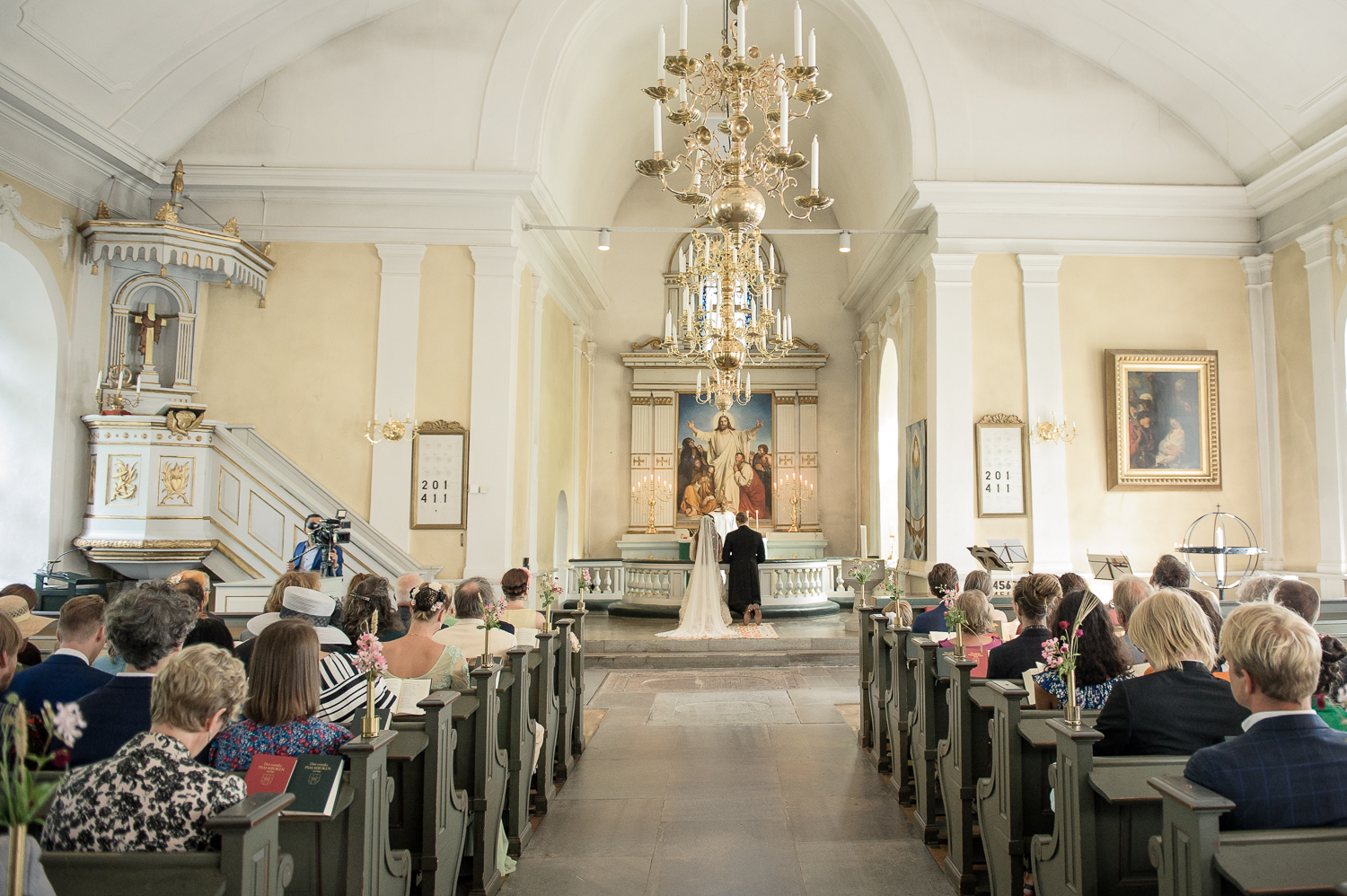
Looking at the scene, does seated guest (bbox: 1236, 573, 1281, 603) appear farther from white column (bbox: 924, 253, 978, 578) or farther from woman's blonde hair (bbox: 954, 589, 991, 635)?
white column (bbox: 924, 253, 978, 578)

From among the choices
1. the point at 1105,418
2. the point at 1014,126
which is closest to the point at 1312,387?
the point at 1105,418

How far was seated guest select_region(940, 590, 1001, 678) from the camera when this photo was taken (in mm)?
4691

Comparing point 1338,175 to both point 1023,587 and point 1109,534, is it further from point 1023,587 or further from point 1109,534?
point 1023,587

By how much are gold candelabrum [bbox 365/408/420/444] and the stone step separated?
3.31m

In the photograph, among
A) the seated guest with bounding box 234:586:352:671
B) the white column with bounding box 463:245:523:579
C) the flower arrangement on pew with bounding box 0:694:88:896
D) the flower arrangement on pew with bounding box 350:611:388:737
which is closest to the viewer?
the flower arrangement on pew with bounding box 0:694:88:896

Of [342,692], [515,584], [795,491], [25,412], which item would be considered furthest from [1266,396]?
[25,412]

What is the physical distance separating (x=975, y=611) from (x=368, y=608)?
3.14 m

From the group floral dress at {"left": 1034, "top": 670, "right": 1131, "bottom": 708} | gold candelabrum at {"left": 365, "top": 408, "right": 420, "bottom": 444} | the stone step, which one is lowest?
the stone step

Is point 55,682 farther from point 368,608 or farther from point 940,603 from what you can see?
point 940,603

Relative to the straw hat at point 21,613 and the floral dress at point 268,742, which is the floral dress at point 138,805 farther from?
the straw hat at point 21,613

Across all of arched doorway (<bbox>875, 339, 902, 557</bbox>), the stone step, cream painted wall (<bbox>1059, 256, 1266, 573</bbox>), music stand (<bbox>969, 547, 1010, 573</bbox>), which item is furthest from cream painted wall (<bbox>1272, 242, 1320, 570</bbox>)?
arched doorway (<bbox>875, 339, 902, 557</bbox>)

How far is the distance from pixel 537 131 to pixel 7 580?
737 cm

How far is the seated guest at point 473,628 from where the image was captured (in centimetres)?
484

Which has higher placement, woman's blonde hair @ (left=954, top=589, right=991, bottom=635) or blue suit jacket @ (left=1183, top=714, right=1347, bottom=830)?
woman's blonde hair @ (left=954, top=589, right=991, bottom=635)
